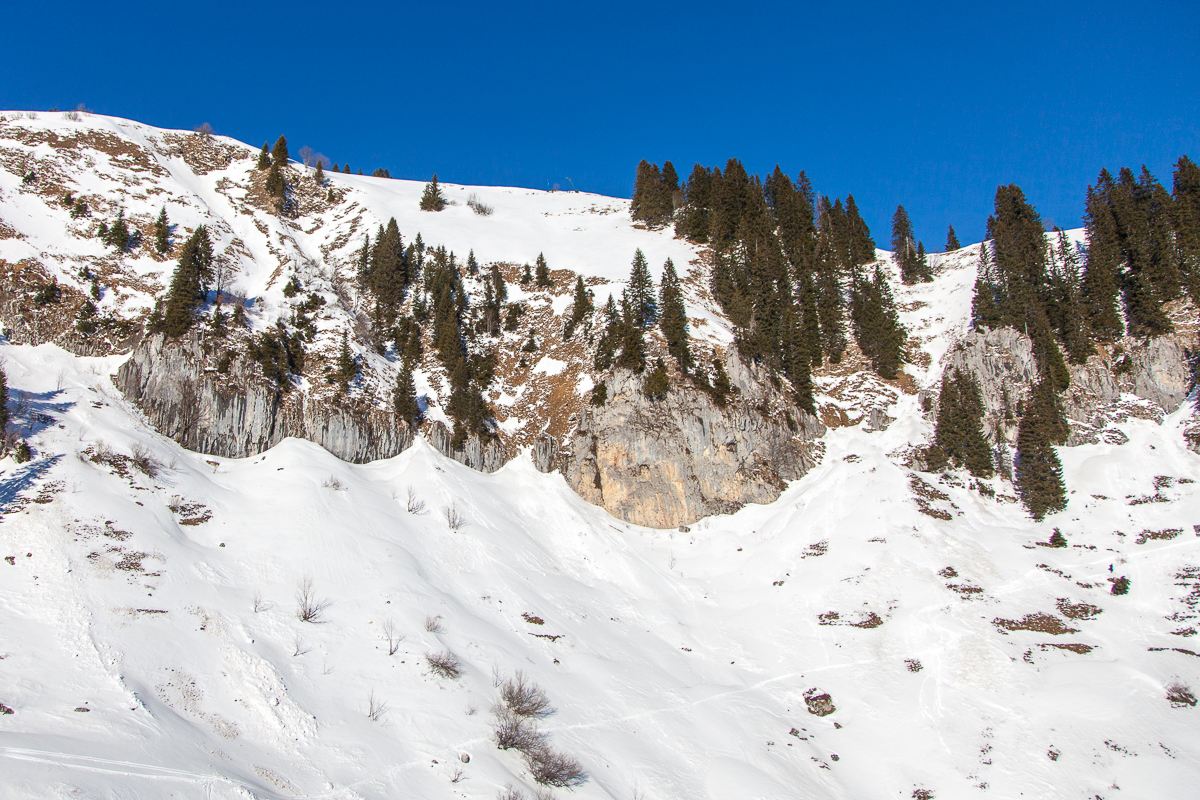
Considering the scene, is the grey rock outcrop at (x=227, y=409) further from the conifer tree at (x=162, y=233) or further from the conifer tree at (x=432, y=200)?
the conifer tree at (x=432, y=200)

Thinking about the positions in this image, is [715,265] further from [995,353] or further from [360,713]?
[360,713]

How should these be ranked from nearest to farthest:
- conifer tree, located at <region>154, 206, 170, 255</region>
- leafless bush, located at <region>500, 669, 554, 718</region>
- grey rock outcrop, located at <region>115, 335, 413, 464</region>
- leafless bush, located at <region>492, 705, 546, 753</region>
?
1. leafless bush, located at <region>492, 705, 546, 753</region>
2. leafless bush, located at <region>500, 669, 554, 718</region>
3. grey rock outcrop, located at <region>115, 335, 413, 464</region>
4. conifer tree, located at <region>154, 206, 170, 255</region>

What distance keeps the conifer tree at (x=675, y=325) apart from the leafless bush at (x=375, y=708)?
33097 millimetres

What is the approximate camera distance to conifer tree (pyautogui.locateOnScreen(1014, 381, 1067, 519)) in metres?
38.4

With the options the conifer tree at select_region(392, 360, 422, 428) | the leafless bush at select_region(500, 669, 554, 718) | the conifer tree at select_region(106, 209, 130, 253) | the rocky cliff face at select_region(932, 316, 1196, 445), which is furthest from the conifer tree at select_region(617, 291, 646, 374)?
the conifer tree at select_region(106, 209, 130, 253)

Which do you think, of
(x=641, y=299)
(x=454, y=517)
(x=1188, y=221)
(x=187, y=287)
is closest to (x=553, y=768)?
(x=454, y=517)

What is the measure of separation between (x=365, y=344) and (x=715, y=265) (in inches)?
1474

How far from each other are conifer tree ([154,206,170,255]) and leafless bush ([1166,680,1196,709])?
71.4 meters

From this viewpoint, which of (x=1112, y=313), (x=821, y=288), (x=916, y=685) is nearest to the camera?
(x=916, y=685)

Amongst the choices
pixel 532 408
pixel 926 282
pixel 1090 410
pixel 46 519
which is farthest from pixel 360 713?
pixel 926 282

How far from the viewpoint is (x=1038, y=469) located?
3966cm

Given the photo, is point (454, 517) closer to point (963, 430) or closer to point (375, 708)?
point (375, 708)

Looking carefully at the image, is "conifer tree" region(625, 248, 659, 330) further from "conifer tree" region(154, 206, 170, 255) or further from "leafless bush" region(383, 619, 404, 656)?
"conifer tree" region(154, 206, 170, 255)

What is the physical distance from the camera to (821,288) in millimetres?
62656
